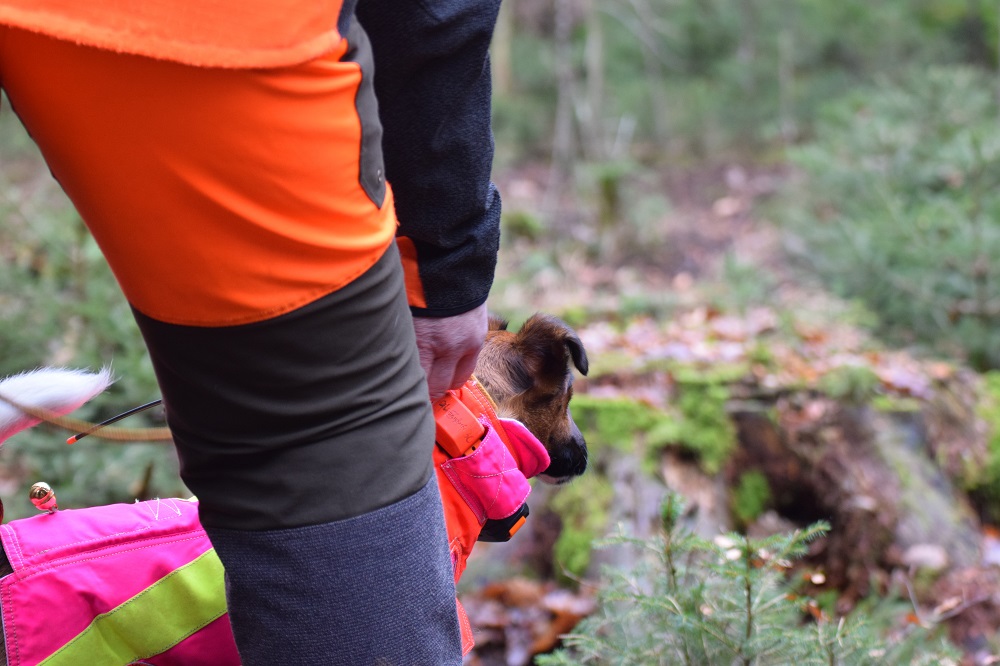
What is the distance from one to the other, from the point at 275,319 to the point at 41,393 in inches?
25.8

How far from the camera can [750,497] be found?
445cm

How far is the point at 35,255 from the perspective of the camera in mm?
5121

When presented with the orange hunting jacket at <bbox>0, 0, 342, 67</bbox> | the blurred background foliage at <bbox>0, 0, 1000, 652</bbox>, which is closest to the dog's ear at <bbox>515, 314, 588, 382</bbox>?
the blurred background foliage at <bbox>0, 0, 1000, 652</bbox>

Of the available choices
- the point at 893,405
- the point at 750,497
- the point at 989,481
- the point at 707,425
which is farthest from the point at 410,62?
the point at 989,481

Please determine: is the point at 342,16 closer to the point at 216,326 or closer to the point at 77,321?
the point at 216,326

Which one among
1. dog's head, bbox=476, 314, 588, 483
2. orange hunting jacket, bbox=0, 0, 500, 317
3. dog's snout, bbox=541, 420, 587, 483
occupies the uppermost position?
orange hunting jacket, bbox=0, 0, 500, 317

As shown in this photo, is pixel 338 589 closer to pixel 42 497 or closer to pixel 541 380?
pixel 42 497

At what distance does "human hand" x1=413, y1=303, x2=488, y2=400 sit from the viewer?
6.25 feet

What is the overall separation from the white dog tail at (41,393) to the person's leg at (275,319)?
334 millimetres

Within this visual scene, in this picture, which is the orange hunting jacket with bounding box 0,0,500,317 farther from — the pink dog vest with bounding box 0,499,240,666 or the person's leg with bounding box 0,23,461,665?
the pink dog vest with bounding box 0,499,240,666

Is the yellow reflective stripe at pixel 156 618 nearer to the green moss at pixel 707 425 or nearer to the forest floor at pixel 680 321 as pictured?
the forest floor at pixel 680 321

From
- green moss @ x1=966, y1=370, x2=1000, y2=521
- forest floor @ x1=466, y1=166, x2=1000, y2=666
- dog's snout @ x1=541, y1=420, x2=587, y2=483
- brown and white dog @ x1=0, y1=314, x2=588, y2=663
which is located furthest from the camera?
green moss @ x1=966, y1=370, x2=1000, y2=521

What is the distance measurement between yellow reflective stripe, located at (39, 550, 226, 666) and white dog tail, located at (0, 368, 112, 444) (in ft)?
1.50

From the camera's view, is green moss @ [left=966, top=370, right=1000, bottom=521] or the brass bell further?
green moss @ [left=966, top=370, right=1000, bottom=521]
